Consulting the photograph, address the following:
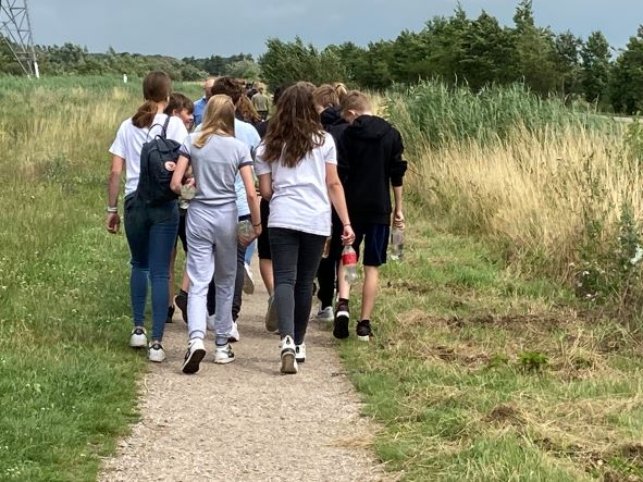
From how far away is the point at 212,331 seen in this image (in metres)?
7.35

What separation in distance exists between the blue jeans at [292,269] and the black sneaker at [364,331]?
0.87 meters

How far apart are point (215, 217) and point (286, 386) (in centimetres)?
123

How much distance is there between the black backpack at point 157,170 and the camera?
5984 mm

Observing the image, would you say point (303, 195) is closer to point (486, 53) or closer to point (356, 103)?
point (356, 103)

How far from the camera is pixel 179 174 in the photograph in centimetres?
591

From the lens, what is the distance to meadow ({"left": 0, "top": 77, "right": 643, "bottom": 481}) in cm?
444

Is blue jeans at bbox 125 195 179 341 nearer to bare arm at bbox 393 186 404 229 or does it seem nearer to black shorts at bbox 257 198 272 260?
black shorts at bbox 257 198 272 260

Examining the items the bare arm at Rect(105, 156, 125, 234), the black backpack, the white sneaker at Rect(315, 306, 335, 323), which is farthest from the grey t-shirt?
the white sneaker at Rect(315, 306, 335, 323)

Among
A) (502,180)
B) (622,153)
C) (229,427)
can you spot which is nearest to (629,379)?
(229,427)

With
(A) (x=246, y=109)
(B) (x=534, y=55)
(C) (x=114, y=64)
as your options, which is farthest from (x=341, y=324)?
(C) (x=114, y=64)

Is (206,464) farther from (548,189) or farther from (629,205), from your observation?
(548,189)

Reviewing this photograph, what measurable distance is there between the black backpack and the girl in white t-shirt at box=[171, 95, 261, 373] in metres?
0.10

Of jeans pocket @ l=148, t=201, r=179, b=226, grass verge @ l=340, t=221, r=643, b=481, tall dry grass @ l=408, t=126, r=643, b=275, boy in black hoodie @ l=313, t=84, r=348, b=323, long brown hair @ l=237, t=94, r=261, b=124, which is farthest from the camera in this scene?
tall dry grass @ l=408, t=126, r=643, b=275

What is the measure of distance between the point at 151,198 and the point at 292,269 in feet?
3.51
